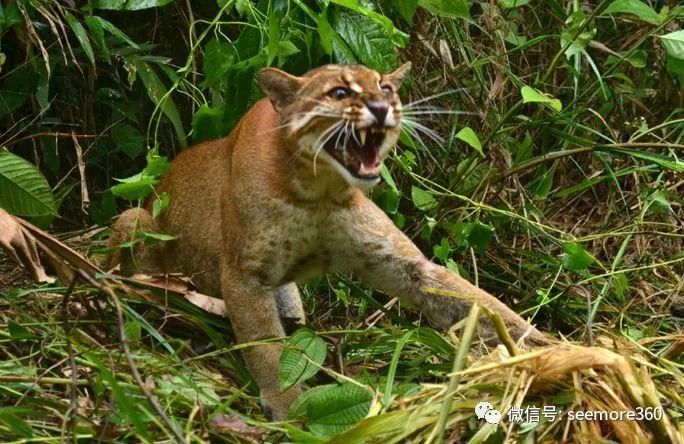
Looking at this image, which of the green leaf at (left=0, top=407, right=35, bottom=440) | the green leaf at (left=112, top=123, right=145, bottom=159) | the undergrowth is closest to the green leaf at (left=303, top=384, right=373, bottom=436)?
the undergrowth

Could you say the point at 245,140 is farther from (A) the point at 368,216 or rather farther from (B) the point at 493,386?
(B) the point at 493,386

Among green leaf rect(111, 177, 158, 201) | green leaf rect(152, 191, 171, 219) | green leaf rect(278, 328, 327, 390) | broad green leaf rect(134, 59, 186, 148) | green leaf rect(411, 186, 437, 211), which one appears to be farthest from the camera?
green leaf rect(411, 186, 437, 211)

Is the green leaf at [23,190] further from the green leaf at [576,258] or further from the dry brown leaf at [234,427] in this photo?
the green leaf at [576,258]

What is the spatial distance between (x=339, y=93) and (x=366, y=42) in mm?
966

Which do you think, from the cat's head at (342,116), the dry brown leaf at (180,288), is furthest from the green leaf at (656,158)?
the dry brown leaf at (180,288)

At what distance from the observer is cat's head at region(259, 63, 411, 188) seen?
5172mm

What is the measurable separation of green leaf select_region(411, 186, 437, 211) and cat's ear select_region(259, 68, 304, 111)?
1.41 meters

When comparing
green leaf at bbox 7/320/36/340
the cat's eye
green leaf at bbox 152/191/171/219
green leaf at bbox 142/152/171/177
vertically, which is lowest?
green leaf at bbox 152/191/171/219

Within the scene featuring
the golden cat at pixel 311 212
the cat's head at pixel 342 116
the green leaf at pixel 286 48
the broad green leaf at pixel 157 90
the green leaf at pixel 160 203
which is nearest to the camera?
the cat's head at pixel 342 116

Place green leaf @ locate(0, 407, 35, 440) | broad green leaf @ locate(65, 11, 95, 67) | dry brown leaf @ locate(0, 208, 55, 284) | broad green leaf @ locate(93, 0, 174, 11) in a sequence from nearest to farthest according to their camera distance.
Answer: green leaf @ locate(0, 407, 35, 440)
dry brown leaf @ locate(0, 208, 55, 284)
broad green leaf @ locate(93, 0, 174, 11)
broad green leaf @ locate(65, 11, 95, 67)

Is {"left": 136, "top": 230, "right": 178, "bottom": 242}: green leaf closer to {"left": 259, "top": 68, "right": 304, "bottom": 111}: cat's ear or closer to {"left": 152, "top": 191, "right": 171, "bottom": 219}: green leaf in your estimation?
{"left": 152, "top": 191, "right": 171, "bottom": 219}: green leaf

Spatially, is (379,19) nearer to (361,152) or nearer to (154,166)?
(361,152)

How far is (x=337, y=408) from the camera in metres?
4.34

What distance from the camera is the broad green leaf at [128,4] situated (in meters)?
6.11
